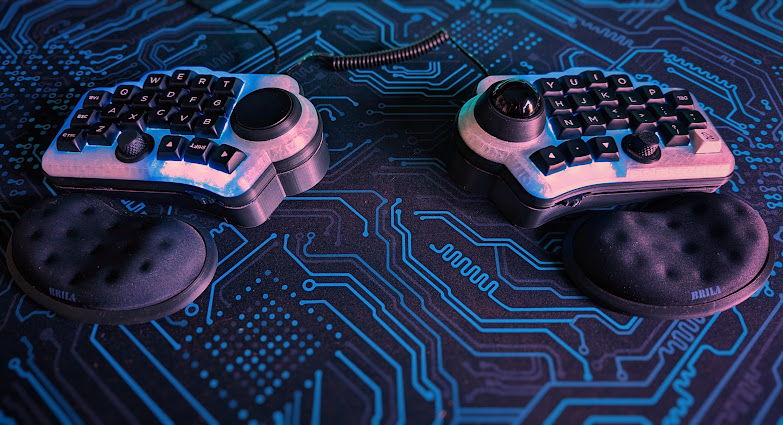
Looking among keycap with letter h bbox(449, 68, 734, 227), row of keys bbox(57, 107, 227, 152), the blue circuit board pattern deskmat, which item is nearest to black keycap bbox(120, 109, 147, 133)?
row of keys bbox(57, 107, 227, 152)

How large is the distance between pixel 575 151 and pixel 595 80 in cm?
14

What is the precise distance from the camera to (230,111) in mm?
628

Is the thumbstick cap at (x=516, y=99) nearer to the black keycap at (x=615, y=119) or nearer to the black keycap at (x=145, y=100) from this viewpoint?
the black keycap at (x=615, y=119)

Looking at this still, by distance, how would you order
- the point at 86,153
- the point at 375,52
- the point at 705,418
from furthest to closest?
the point at 375,52 → the point at 86,153 → the point at 705,418

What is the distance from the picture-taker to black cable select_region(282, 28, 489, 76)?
775mm

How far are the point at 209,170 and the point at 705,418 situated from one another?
2.05 ft

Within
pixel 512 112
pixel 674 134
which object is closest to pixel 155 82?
pixel 512 112

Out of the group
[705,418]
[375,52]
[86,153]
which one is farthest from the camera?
[375,52]

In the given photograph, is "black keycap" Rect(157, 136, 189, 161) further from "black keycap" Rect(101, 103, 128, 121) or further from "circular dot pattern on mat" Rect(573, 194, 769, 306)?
"circular dot pattern on mat" Rect(573, 194, 769, 306)

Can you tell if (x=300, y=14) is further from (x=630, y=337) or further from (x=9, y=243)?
(x=630, y=337)

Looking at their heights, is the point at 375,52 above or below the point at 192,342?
above

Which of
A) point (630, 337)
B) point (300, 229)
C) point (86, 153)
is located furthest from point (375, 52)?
point (630, 337)

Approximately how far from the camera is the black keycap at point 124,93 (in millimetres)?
646

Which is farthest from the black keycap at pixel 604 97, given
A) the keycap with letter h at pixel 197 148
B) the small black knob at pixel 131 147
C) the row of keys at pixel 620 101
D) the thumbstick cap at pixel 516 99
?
the small black knob at pixel 131 147
